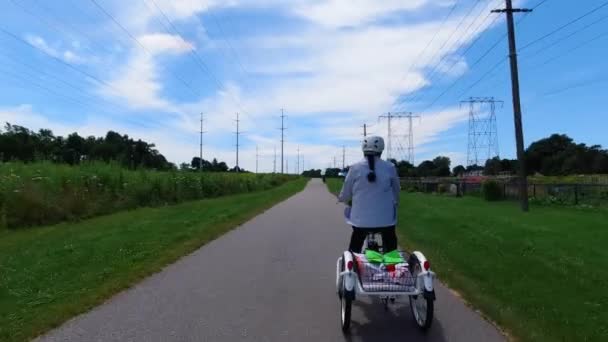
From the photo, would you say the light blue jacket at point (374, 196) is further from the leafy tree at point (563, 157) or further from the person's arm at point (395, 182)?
the leafy tree at point (563, 157)

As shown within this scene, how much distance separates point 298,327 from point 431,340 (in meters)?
1.40

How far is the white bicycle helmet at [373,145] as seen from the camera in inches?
246

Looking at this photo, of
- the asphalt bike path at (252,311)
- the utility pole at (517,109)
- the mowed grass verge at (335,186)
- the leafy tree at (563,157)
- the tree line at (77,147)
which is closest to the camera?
the asphalt bike path at (252,311)

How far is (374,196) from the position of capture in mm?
6332

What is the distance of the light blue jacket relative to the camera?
6340 mm

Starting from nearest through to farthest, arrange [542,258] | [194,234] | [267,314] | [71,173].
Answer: [267,314], [542,258], [194,234], [71,173]

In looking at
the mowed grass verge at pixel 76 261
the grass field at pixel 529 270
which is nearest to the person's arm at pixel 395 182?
the grass field at pixel 529 270

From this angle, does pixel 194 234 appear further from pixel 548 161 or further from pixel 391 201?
pixel 548 161

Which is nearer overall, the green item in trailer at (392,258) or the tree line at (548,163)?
the green item in trailer at (392,258)

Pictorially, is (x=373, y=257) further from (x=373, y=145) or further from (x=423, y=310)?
(x=373, y=145)

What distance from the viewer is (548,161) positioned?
97.6 meters

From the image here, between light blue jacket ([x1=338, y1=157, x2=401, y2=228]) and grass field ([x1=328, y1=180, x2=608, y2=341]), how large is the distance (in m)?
1.50

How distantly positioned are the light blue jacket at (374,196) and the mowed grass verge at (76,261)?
11.6 feet

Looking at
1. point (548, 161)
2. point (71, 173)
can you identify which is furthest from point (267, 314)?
point (548, 161)
